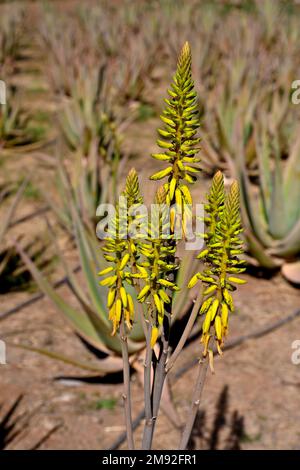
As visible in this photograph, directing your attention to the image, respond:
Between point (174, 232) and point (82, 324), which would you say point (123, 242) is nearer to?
point (174, 232)

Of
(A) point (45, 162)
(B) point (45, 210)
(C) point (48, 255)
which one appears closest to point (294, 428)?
(C) point (48, 255)

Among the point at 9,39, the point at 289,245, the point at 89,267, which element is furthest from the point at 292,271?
the point at 9,39

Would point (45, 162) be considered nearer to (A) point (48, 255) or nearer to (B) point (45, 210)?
Answer: (B) point (45, 210)

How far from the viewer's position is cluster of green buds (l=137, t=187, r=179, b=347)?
3.26 ft

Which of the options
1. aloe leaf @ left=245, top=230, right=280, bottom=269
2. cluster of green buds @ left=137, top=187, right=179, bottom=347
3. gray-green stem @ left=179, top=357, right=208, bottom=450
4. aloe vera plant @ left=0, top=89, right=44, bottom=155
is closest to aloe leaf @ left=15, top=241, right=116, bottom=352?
aloe leaf @ left=245, top=230, right=280, bottom=269

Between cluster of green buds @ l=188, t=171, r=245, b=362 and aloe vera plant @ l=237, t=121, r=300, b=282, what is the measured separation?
6.16ft

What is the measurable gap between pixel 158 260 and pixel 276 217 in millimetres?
2041

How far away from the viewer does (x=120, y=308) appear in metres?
1.08

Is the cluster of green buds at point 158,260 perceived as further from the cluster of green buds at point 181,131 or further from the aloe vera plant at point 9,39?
the aloe vera plant at point 9,39

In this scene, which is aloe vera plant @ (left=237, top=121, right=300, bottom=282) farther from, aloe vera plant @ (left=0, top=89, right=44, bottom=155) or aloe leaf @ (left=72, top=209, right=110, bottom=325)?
aloe vera plant @ (left=0, top=89, right=44, bottom=155)

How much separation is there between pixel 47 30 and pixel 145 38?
46.2 inches

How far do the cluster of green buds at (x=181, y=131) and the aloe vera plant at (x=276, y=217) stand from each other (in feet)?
6.08

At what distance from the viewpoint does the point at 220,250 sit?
0.99 meters

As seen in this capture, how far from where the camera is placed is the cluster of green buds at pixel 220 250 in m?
0.95
